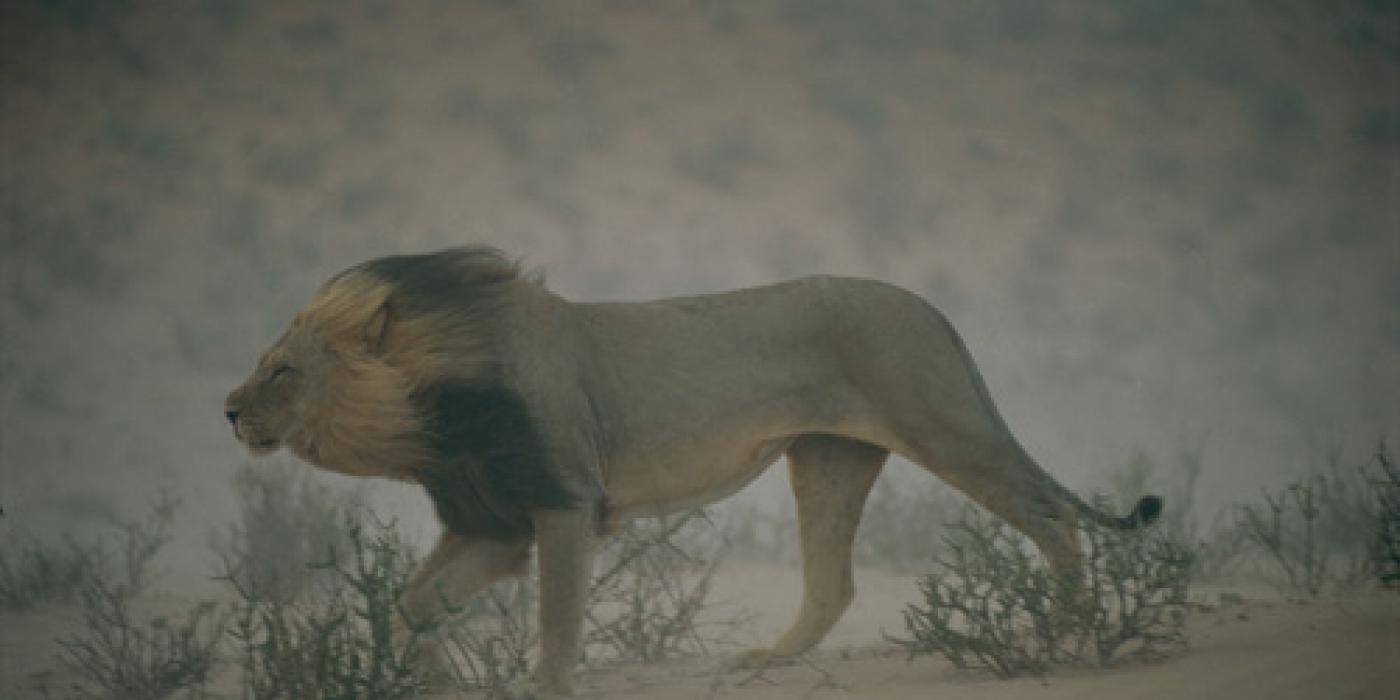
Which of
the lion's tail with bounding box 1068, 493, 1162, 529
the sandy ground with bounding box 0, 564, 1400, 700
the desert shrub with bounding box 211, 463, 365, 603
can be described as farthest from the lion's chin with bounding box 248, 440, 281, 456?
the desert shrub with bounding box 211, 463, 365, 603

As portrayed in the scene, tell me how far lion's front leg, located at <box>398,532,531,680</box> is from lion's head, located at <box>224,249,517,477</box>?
0.44 metres

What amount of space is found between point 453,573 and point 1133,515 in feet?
9.41

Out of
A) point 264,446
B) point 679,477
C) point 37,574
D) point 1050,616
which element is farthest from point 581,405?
point 37,574

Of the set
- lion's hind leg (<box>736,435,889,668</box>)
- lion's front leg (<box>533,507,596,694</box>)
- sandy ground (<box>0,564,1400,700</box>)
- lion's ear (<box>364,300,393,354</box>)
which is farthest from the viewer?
lion's hind leg (<box>736,435,889,668</box>)

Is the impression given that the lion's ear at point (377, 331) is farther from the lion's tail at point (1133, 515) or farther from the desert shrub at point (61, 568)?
the desert shrub at point (61, 568)

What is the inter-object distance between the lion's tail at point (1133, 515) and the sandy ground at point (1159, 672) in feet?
1.69

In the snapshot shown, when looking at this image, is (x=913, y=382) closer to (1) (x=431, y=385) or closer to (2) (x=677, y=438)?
(2) (x=677, y=438)

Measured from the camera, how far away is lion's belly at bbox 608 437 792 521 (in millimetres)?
5762

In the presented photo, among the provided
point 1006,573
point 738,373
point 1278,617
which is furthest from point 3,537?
point 1278,617

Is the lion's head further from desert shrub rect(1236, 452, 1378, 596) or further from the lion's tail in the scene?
desert shrub rect(1236, 452, 1378, 596)

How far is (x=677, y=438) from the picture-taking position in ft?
19.0

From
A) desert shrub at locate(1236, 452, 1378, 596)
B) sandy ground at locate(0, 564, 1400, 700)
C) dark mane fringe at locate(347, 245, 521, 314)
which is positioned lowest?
sandy ground at locate(0, 564, 1400, 700)

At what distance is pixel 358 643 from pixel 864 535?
31.2 feet

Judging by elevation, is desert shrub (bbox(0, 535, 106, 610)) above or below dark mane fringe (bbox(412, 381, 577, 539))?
above
